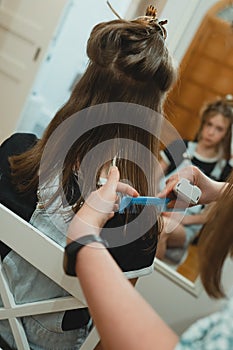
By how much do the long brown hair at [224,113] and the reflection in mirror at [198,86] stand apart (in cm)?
11

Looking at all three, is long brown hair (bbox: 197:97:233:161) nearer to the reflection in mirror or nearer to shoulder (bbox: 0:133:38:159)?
the reflection in mirror

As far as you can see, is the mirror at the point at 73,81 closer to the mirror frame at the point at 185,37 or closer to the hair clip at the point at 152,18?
the mirror frame at the point at 185,37

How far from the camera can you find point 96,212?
569mm

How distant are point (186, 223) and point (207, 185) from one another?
2.77ft

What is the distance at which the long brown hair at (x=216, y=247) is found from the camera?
→ 0.53 m

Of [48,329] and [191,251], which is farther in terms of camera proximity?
[191,251]

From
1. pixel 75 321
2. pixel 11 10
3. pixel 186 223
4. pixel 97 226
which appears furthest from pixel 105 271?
pixel 11 10

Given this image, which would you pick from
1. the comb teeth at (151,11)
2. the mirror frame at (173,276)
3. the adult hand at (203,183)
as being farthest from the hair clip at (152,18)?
the mirror frame at (173,276)

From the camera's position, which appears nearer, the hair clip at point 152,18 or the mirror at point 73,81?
the hair clip at point 152,18

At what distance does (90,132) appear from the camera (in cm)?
→ 81

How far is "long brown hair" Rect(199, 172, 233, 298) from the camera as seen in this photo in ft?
1.75

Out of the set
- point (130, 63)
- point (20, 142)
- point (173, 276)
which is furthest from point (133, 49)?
point (173, 276)

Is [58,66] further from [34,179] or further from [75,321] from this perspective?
[75,321]

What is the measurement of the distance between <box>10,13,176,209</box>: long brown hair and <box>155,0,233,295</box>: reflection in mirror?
894 millimetres
